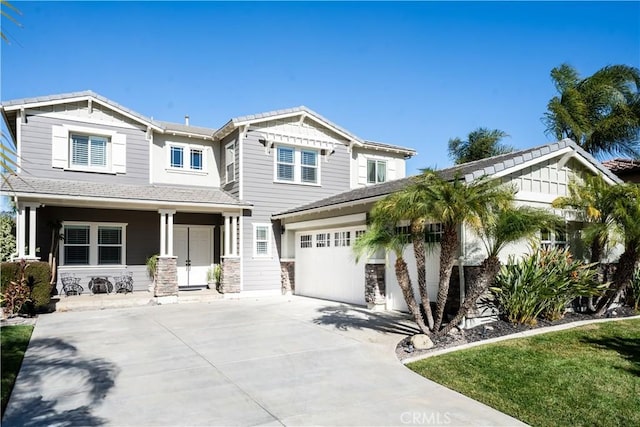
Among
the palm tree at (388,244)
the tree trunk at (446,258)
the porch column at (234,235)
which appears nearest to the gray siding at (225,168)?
the porch column at (234,235)

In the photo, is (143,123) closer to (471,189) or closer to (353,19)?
(353,19)

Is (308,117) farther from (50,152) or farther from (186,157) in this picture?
(50,152)

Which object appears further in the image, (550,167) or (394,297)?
(394,297)

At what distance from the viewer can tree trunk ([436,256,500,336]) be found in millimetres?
8539

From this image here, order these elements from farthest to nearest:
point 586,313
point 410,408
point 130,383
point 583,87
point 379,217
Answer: point 583,87 → point 586,313 → point 379,217 → point 130,383 → point 410,408

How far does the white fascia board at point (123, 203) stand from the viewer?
13727mm

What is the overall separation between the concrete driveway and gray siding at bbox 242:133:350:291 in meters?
5.73

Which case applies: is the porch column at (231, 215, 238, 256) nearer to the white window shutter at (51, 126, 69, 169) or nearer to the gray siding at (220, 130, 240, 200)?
the gray siding at (220, 130, 240, 200)

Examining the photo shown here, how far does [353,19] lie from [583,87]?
43.9 feet

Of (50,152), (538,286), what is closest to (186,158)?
(50,152)

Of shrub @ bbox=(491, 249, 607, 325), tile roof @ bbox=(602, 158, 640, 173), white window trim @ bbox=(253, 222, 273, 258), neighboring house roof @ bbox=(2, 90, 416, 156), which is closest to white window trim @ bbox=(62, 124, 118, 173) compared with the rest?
neighboring house roof @ bbox=(2, 90, 416, 156)

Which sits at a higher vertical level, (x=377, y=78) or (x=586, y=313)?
(x=377, y=78)

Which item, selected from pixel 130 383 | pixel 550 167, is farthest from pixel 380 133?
pixel 130 383

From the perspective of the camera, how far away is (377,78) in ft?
51.7
